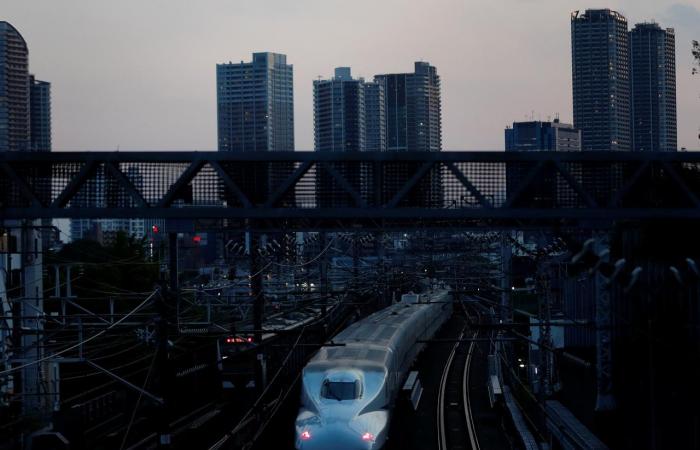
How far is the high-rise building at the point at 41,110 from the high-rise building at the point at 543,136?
191 ft

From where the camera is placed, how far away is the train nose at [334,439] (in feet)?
49.4

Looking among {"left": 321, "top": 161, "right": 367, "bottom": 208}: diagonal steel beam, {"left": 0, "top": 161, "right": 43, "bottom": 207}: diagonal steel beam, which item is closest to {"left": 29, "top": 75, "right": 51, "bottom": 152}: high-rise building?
{"left": 0, "top": 161, "right": 43, "bottom": 207}: diagonal steel beam

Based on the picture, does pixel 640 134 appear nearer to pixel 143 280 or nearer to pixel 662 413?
pixel 143 280

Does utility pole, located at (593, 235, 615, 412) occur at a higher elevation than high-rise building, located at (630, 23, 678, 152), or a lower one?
lower

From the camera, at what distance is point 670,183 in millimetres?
10016

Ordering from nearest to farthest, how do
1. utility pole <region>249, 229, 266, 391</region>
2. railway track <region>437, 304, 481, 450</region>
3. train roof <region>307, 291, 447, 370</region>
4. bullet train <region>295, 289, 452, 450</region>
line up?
bullet train <region>295, 289, 452, 450</region> → train roof <region>307, 291, 447, 370</region> → railway track <region>437, 304, 481, 450</region> → utility pole <region>249, 229, 266, 391</region>

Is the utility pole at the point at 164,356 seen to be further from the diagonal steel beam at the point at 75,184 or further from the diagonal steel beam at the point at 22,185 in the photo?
the diagonal steel beam at the point at 22,185

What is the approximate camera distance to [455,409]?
25094 millimetres

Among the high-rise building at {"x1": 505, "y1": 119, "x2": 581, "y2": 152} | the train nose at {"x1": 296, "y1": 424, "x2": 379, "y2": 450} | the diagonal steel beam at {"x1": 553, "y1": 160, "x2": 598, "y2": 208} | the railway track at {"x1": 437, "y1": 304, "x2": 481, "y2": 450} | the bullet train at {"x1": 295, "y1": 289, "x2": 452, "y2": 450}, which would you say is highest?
the high-rise building at {"x1": 505, "y1": 119, "x2": 581, "y2": 152}

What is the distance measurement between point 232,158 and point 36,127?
103830 millimetres

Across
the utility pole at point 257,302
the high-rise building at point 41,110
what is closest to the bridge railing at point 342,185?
the utility pole at point 257,302

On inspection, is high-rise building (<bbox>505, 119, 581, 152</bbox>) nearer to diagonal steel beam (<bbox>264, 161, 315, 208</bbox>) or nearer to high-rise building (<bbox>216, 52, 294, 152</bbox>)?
high-rise building (<bbox>216, 52, 294, 152</bbox>)

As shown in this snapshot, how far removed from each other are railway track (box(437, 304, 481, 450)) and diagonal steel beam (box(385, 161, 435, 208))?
6.50 meters

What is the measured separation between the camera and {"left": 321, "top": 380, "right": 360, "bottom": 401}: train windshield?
1606cm
